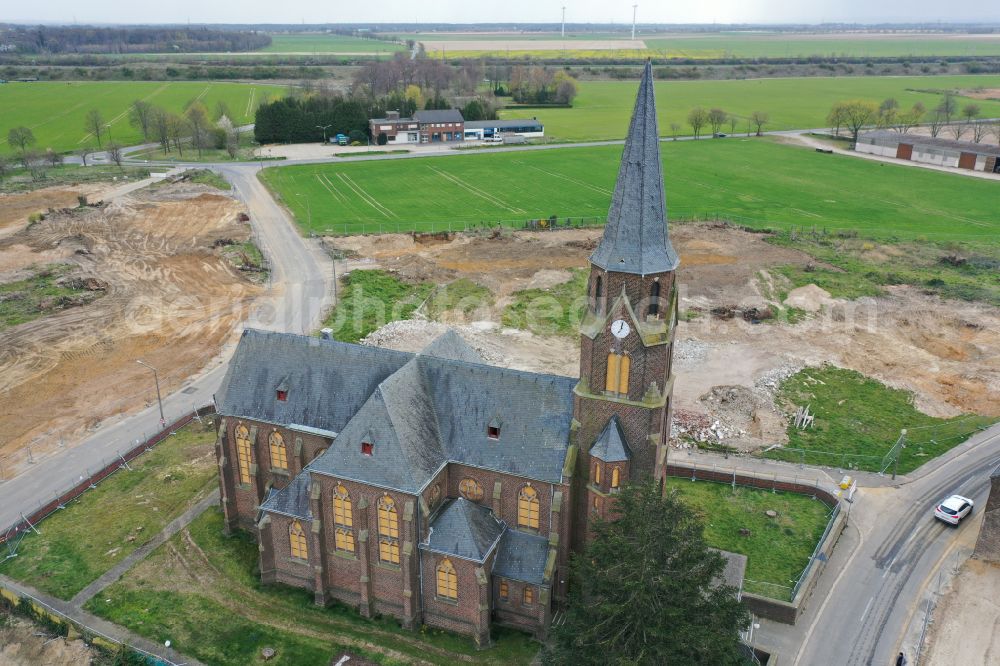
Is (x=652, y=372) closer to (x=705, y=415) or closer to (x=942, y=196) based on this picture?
(x=705, y=415)

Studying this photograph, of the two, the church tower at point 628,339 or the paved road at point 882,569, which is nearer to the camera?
the church tower at point 628,339

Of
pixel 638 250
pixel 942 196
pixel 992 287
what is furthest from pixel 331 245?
pixel 942 196

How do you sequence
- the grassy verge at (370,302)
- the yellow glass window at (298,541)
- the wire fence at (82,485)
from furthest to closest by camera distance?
the grassy verge at (370,302) → the wire fence at (82,485) → the yellow glass window at (298,541)

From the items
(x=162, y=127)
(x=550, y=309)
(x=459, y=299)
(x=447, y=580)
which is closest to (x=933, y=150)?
(x=550, y=309)

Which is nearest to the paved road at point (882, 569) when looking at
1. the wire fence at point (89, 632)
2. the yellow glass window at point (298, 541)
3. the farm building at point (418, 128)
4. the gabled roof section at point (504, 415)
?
the gabled roof section at point (504, 415)

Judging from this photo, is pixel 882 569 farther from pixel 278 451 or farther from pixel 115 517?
pixel 115 517

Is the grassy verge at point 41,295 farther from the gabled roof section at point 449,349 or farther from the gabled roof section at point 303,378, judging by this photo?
the gabled roof section at point 449,349
